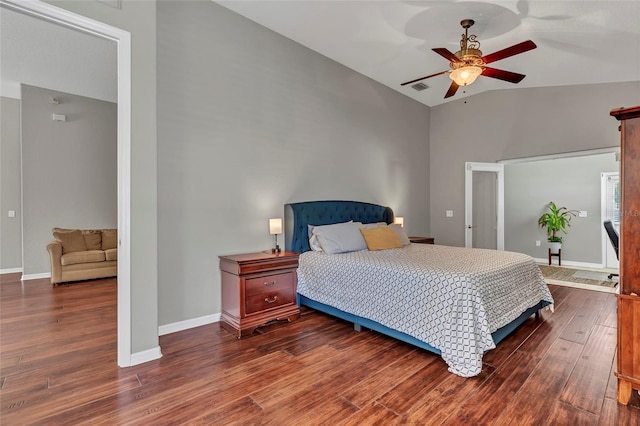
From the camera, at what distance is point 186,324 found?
3.12m

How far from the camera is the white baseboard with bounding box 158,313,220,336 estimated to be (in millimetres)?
2967

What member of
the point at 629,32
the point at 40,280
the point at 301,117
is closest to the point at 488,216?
the point at 629,32

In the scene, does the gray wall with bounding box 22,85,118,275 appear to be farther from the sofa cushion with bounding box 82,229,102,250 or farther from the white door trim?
the white door trim

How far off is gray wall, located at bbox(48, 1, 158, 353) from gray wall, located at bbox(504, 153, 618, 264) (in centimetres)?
750

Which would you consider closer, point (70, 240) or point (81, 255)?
point (81, 255)

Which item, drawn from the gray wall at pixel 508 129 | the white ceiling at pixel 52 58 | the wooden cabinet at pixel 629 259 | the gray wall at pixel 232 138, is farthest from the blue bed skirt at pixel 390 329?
the white ceiling at pixel 52 58

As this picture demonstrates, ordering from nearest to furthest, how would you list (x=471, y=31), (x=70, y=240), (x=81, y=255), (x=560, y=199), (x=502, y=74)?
1. (x=502, y=74)
2. (x=471, y=31)
3. (x=81, y=255)
4. (x=70, y=240)
5. (x=560, y=199)

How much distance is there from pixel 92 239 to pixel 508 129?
26.0 ft

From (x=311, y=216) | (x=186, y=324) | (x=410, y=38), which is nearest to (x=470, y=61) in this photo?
(x=410, y=38)

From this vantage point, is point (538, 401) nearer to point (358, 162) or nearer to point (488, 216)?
point (358, 162)

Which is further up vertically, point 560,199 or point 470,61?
point 470,61

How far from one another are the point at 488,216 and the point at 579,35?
10.0 feet

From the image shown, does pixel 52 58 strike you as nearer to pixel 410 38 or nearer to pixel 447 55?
pixel 410 38

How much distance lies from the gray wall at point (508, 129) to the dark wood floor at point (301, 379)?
304 centimetres
